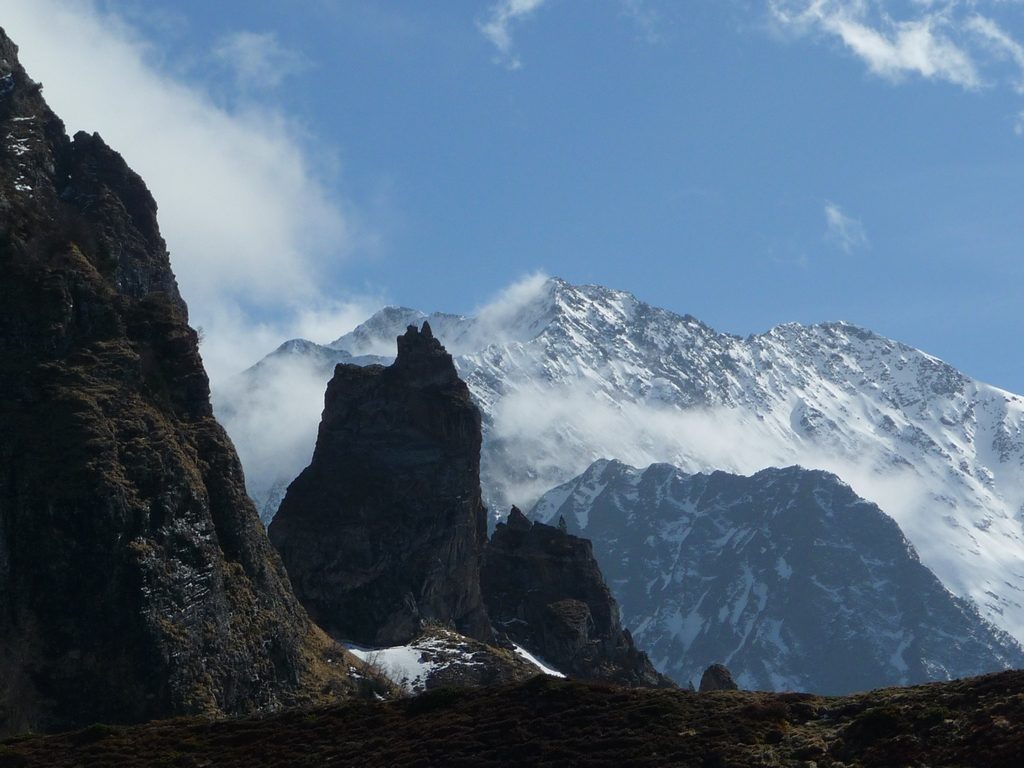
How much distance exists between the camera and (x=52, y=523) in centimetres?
15250

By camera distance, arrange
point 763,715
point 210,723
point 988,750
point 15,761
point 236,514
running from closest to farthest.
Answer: point 988,750 → point 763,715 → point 15,761 → point 210,723 → point 236,514

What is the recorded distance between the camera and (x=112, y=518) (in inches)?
6068

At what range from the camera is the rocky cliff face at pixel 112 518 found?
5827 inches

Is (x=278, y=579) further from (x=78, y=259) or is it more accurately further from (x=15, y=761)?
(x=15, y=761)

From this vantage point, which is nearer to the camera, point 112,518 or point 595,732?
point 595,732

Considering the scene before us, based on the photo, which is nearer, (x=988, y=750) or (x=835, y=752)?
(x=988, y=750)

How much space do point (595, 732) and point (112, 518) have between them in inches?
3144

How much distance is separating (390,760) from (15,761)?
2522 centimetres

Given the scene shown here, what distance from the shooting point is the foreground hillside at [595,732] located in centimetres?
7475

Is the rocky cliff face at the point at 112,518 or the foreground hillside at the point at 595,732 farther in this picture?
the rocky cliff face at the point at 112,518

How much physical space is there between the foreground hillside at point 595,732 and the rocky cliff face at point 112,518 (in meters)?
41.7

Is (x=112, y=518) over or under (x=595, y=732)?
over

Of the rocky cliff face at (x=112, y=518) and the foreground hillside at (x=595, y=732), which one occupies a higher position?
the rocky cliff face at (x=112, y=518)

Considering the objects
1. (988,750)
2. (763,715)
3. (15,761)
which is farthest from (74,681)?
(988,750)
